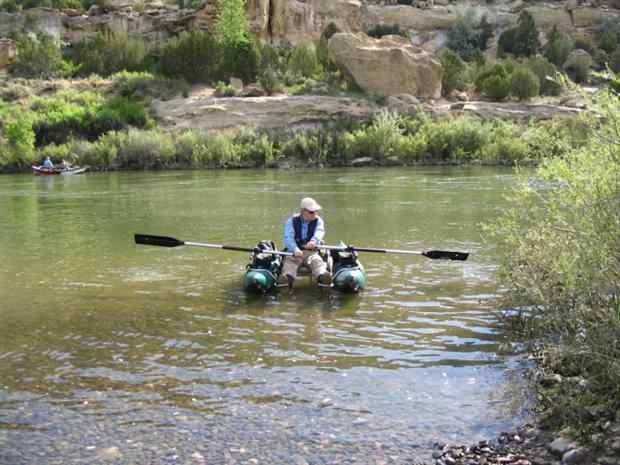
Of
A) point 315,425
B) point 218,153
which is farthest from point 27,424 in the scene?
point 218,153

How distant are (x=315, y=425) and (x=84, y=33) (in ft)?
202

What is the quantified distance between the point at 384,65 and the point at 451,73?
653 centimetres

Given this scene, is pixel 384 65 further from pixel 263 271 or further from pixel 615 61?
pixel 263 271

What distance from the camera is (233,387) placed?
683 cm

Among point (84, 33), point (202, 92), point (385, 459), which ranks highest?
point (84, 33)

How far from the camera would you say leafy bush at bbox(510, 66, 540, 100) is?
5016 cm

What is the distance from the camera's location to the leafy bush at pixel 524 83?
50.2m

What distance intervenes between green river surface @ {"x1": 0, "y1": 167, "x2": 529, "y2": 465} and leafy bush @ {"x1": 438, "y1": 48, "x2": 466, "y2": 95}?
37.5 m

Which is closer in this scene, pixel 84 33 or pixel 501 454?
pixel 501 454

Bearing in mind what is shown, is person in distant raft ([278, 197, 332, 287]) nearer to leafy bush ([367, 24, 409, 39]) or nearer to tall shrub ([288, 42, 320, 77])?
tall shrub ([288, 42, 320, 77])

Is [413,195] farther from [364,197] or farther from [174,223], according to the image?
[174,223]

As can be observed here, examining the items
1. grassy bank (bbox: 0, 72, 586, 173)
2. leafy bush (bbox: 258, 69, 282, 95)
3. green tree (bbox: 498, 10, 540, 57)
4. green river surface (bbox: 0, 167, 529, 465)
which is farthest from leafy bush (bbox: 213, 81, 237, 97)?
green river surface (bbox: 0, 167, 529, 465)

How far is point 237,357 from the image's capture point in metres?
7.68

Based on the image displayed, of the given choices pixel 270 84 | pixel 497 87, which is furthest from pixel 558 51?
pixel 270 84
